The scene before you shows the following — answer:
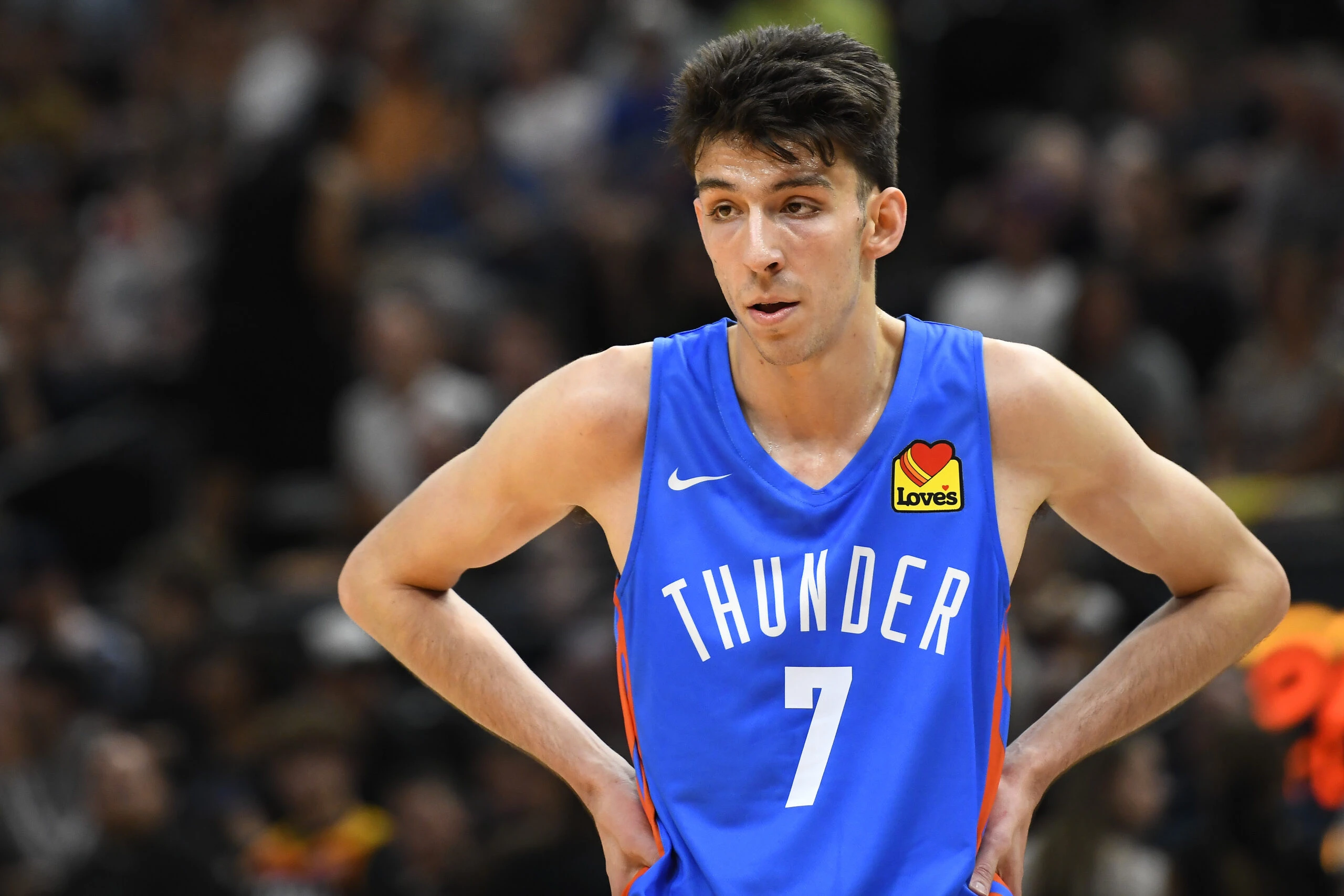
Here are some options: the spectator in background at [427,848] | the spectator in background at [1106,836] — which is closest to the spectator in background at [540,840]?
the spectator in background at [427,848]

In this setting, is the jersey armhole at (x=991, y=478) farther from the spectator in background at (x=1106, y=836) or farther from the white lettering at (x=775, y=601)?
the spectator in background at (x=1106, y=836)

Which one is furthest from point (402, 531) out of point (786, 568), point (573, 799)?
point (573, 799)

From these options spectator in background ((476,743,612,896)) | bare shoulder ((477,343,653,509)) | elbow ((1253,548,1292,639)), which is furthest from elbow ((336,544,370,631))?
spectator in background ((476,743,612,896))

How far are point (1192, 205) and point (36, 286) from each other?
6593 mm

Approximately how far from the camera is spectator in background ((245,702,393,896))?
7344mm

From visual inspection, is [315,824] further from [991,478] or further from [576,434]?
[991,478]

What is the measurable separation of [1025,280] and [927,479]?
548 cm

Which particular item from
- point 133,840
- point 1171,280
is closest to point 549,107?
point 1171,280

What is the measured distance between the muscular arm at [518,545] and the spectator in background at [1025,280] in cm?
519

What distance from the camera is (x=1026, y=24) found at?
10.0 meters

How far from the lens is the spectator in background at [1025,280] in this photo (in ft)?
27.3

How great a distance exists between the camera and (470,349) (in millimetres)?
9320

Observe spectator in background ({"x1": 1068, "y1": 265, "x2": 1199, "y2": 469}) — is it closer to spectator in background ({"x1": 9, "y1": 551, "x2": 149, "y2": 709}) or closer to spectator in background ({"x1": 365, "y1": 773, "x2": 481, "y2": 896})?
spectator in background ({"x1": 365, "y1": 773, "x2": 481, "y2": 896})

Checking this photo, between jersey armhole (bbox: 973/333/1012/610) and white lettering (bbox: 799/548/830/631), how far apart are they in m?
0.33
